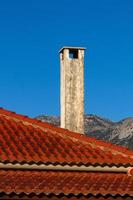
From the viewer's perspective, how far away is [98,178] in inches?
486

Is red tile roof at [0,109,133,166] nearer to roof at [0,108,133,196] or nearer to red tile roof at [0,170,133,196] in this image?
roof at [0,108,133,196]

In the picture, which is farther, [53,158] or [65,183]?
[53,158]

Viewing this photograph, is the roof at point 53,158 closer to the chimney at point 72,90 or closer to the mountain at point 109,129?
the chimney at point 72,90

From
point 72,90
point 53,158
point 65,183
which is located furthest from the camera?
point 72,90

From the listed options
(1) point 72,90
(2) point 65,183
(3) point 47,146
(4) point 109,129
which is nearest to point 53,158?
(3) point 47,146

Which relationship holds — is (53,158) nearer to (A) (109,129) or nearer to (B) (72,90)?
(B) (72,90)

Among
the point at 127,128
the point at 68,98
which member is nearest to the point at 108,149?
the point at 68,98

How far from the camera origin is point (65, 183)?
459 inches

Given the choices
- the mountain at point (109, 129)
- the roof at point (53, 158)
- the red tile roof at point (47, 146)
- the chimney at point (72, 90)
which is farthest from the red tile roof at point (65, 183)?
the mountain at point (109, 129)

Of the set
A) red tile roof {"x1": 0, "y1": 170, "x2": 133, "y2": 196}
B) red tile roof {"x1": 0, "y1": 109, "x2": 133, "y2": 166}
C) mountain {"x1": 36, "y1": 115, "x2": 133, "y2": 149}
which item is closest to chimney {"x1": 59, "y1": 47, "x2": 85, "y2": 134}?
red tile roof {"x1": 0, "y1": 109, "x2": 133, "y2": 166}

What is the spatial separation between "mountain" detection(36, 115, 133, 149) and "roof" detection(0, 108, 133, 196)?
1866 inches

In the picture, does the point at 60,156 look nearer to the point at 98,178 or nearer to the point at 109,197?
the point at 98,178

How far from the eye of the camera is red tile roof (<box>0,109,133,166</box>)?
12891mm

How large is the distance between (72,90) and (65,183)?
5.35 metres
